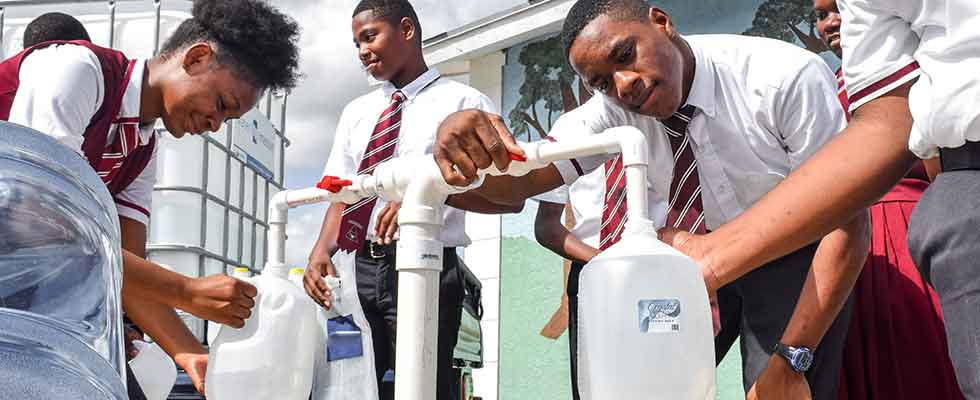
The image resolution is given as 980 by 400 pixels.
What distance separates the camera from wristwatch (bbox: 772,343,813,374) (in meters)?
1.82

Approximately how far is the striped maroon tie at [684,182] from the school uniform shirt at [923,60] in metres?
0.80

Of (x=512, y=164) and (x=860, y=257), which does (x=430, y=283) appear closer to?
(x=512, y=164)

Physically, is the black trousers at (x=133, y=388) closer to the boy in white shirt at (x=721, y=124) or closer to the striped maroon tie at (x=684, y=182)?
the boy in white shirt at (x=721, y=124)

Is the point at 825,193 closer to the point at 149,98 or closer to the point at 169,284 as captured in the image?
the point at 169,284

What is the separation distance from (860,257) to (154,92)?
71.4 inches

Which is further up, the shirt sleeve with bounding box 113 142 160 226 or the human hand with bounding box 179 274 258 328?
the shirt sleeve with bounding box 113 142 160 226

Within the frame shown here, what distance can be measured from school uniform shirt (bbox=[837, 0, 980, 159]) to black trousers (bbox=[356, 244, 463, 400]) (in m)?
1.92

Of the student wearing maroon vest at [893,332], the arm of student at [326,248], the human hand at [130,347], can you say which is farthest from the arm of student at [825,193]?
the arm of student at [326,248]

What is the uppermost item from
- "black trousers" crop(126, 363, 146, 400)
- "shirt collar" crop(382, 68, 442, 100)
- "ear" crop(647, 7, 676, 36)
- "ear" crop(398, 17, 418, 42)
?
"ear" crop(398, 17, 418, 42)

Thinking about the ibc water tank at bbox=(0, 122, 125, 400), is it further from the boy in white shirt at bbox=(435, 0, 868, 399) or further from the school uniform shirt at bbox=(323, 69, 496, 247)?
the school uniform shirt at bbox=(323, 69, 496, 247)

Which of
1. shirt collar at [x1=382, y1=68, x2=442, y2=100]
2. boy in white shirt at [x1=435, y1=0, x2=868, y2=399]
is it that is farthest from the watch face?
shirt collar at [x1=382, y1=68, x2=442, y2=100]

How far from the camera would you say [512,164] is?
53.1 inches

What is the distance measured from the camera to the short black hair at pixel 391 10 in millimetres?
3797

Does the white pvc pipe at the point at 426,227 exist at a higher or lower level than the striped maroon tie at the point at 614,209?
lower
